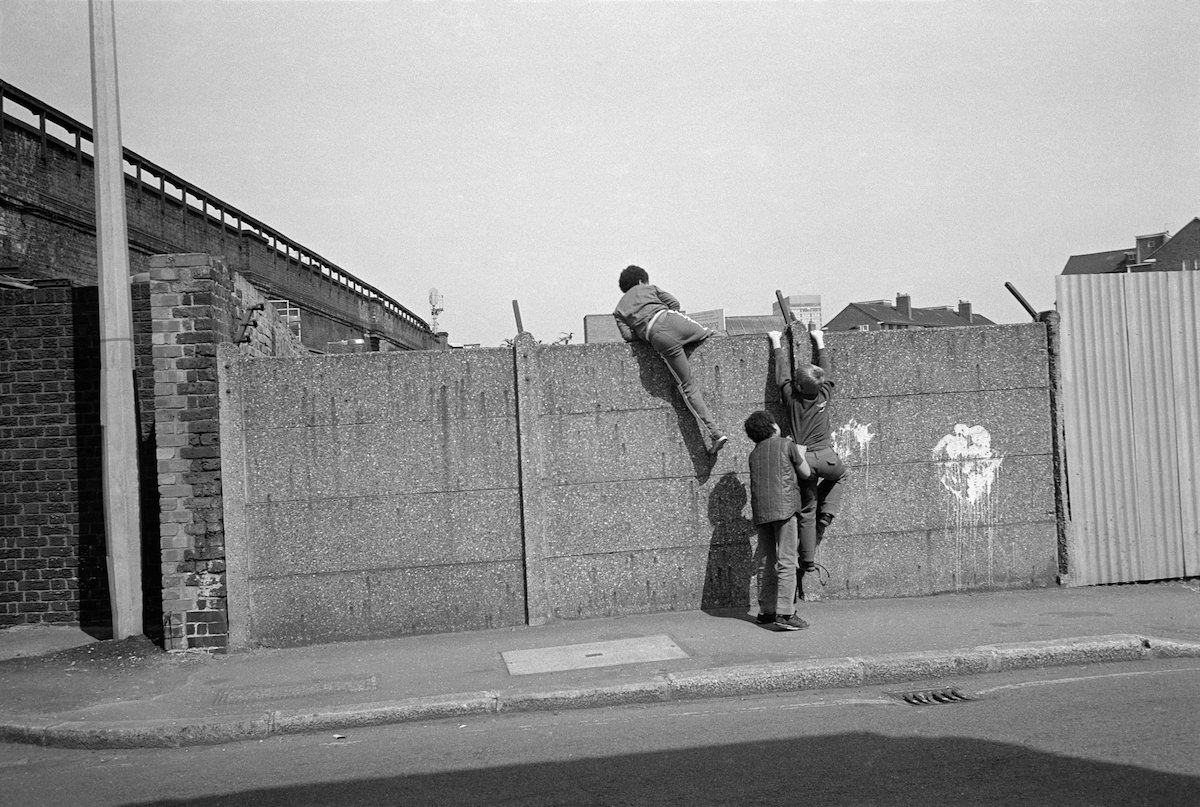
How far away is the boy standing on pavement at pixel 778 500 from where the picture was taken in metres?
7.29

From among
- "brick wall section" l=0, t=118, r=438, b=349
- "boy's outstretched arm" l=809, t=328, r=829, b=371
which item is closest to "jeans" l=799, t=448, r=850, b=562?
"boy's outstretched arm" l=809, t=328, r=829, b=371

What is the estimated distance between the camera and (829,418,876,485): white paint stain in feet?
27.4

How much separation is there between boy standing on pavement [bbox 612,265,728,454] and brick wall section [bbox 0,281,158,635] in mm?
4677

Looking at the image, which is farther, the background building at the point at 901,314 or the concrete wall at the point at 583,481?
the background building at the point at 901,314

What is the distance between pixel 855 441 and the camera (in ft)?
27.5

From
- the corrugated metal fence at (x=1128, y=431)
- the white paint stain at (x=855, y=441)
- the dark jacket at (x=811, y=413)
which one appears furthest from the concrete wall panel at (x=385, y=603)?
the corrugated metal fence at (x=1128, y=431)

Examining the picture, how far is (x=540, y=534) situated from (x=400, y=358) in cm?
186

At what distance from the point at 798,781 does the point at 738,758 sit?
1.46 feet

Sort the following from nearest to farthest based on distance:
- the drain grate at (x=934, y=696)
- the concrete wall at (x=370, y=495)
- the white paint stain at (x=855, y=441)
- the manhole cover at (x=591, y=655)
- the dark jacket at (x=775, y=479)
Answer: the drain grate at (x=934, y=696), the manhole cover at (x=591, y=655), the dark jacket at (x=775, y=479), the concrete wall at (x=370, y=495), the white paint stain at (x=855, y=441)

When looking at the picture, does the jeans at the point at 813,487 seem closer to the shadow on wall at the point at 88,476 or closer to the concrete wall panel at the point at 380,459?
the concrete wall panel at the point at 380,459

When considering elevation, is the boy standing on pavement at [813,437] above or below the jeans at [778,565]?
above

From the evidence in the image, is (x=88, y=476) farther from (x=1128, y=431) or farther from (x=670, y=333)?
(x=1128, y=431)

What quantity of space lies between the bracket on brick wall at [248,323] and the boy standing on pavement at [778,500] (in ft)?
14.4

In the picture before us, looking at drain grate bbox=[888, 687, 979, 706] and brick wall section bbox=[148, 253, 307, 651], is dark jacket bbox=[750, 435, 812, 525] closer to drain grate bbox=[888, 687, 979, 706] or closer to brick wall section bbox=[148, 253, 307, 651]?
drain grate bbox=[888, 687, 979, 706]
